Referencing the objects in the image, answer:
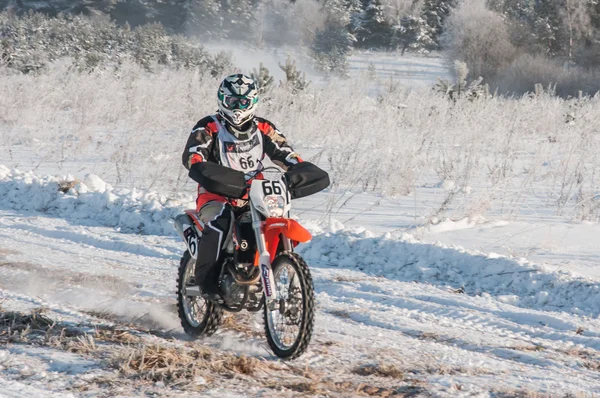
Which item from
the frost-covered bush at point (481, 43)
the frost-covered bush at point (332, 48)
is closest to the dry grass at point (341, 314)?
the frost-covered bush at point (481, 43)

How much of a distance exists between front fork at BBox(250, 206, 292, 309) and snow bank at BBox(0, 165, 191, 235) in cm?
452

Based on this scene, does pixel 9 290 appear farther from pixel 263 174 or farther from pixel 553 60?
pixel 553 60

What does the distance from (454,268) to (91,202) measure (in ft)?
15.6

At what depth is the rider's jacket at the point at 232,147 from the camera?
5172mm

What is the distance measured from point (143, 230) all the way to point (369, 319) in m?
4.09

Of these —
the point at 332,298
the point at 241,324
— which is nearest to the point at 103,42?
the point at 332,298

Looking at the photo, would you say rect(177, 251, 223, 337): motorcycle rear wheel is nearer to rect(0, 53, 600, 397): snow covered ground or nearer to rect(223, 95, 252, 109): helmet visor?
rect(0, 53, 600, 397): snow covered ground

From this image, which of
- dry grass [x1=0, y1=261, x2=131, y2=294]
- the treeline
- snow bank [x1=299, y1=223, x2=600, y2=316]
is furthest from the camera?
the treeline

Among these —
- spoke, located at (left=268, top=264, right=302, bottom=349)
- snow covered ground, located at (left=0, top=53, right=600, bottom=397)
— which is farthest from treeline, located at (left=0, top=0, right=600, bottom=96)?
spoke, located at (left=268, top=264, right=302, bottom=349)

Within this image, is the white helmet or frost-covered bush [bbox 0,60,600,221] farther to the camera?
frost-covered bush [bbox 0,60,600,221]

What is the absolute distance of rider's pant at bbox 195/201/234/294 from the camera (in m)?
4.93

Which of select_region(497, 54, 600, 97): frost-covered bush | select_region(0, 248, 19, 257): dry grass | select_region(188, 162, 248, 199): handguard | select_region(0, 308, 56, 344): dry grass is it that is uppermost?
select_region(497, 54, 600, 97): frost-covered bush

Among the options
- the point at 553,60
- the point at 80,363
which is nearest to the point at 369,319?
the point at 80,363

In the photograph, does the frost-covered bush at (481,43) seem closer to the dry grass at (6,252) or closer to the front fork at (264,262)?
the dry grass at (6,252)
